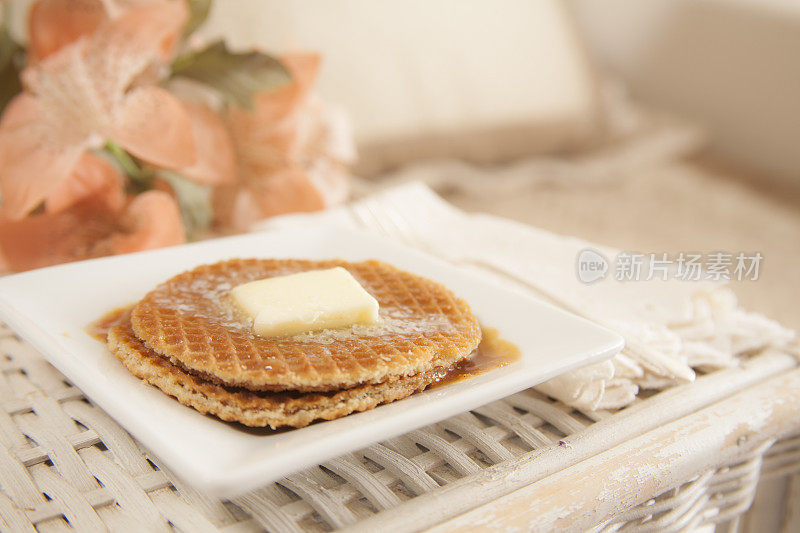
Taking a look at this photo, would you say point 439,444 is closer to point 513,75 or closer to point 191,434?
point 191,434

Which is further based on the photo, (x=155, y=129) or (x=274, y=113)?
(x=274, y=113)

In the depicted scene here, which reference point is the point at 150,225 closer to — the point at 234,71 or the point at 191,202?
the point at 191,202

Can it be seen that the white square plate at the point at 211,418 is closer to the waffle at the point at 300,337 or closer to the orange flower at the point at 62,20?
the waffle at the point at 300,337

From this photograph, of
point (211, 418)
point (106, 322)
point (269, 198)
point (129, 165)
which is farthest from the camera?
point (269, 198)

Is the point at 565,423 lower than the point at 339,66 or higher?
lower

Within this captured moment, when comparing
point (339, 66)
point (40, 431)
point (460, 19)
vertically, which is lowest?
point (40, 431)

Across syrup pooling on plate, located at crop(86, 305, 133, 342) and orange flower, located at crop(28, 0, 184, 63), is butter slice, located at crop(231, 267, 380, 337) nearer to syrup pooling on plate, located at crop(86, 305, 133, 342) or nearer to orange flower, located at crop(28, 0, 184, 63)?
syrup pooling on plate, located at crop(86, 305, 133, 342)

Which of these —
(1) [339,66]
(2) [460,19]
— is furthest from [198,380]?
(2) [460,19]

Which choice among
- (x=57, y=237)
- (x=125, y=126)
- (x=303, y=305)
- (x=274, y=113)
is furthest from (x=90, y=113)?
(x=303, y=305)
